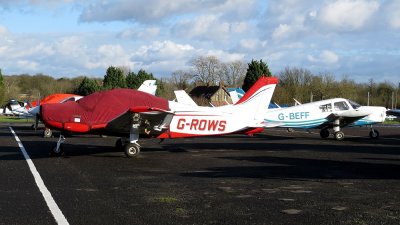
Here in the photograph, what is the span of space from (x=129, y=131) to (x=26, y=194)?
6.57 m

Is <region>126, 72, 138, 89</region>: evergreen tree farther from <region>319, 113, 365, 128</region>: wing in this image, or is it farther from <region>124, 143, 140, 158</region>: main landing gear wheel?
<region>124, 143, 140, 158</region>: main landing gear wheel

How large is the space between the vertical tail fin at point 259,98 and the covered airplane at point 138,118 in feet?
0.13

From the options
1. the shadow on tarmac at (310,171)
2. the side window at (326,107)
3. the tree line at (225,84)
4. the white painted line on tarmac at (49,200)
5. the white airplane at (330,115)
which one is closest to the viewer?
the white painted line on tarmac at (49,200)

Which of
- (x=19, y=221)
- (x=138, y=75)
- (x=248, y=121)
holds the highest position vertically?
(x=138, y=75)

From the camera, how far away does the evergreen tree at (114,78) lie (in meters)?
83.6

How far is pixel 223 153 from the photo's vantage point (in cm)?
1475

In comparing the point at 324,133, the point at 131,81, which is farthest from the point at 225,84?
the point at 324,133

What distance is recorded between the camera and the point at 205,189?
8.01m

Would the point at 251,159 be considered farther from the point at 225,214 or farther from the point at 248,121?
the point at 225,214

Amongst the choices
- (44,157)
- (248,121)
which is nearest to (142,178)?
(44,157)

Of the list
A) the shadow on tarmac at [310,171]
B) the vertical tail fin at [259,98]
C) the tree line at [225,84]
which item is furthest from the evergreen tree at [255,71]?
the shadow on tarmac at [310,171]

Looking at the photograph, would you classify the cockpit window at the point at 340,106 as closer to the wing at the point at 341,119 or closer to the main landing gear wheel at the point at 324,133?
the wing at the point at 341,119

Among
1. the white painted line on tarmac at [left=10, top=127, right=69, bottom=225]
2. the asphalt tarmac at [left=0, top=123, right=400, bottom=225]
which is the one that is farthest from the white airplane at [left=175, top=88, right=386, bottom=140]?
the white painted line on tarmac at [left=10, top=127, right=69, bottom=225]

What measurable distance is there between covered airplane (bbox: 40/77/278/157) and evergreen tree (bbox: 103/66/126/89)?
6922 cm
